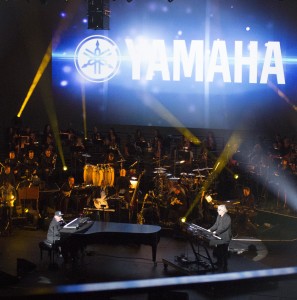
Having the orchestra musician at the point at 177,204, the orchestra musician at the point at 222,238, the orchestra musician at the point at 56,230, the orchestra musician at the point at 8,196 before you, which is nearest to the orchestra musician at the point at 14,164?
the orchestra musician at the point at 8,196

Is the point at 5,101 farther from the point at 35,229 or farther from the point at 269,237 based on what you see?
the point at 269,237

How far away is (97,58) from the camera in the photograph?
17734 mm

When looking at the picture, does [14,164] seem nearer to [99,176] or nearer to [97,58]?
[99,176]

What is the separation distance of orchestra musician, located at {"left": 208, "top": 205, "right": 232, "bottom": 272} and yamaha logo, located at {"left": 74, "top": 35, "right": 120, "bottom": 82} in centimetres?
995

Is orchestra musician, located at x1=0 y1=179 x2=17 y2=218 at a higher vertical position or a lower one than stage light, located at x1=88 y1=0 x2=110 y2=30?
lower

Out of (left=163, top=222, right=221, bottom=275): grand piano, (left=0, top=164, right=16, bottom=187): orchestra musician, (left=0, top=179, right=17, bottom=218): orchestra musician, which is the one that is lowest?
(left=163, top=222, right=221, bottom=275): grand piano

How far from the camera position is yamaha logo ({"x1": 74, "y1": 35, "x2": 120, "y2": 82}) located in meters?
17.7

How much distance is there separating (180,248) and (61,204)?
3.56 meters

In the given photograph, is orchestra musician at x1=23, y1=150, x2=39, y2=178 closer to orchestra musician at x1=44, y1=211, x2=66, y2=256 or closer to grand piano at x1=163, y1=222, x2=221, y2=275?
orchestra musician at x1=44, y1=211, x2=66, y2=256

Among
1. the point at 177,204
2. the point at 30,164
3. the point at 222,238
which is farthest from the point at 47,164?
the point at 222,238

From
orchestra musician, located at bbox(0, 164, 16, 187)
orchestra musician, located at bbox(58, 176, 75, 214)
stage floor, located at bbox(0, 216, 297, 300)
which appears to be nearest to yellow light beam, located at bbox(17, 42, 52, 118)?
orchestra musician, located at bbox(0, 164, 16, 187)

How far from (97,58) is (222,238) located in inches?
414

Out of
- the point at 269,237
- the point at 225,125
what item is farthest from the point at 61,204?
the point at 225,125

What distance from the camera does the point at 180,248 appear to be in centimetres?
1075
